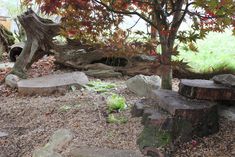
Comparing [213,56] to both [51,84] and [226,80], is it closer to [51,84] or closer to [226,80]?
[51,84]

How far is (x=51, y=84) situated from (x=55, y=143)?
169 centimetres

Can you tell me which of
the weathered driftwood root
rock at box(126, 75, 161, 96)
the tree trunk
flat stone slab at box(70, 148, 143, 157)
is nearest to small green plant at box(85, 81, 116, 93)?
rock at box(126, 75, 161, 96)

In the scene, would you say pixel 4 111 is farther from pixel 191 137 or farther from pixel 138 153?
pixel 191 137

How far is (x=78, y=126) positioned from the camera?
329 cm

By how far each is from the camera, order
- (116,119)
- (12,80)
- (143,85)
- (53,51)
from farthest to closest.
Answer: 1. (53,51)
2. (12,80)
3. (143,85)
4. (116,119)

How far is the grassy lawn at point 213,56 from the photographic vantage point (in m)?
5.02

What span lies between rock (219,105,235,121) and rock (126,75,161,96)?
1.10m

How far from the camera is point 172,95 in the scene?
3086 mm

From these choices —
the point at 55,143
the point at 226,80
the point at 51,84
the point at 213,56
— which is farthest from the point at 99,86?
the point at 213,56

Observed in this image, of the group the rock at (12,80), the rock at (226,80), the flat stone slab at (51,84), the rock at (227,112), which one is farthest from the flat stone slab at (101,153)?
the rock at (12,80)

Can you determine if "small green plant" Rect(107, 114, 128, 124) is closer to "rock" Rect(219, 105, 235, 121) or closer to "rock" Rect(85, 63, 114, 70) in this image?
"rock" Rect(219, 105, 235, 121)

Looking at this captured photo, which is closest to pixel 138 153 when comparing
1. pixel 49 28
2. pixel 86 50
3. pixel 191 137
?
pixel 191 137

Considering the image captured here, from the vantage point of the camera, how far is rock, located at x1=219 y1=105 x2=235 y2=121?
2.96 metres

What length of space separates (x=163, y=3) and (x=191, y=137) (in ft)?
4.06
